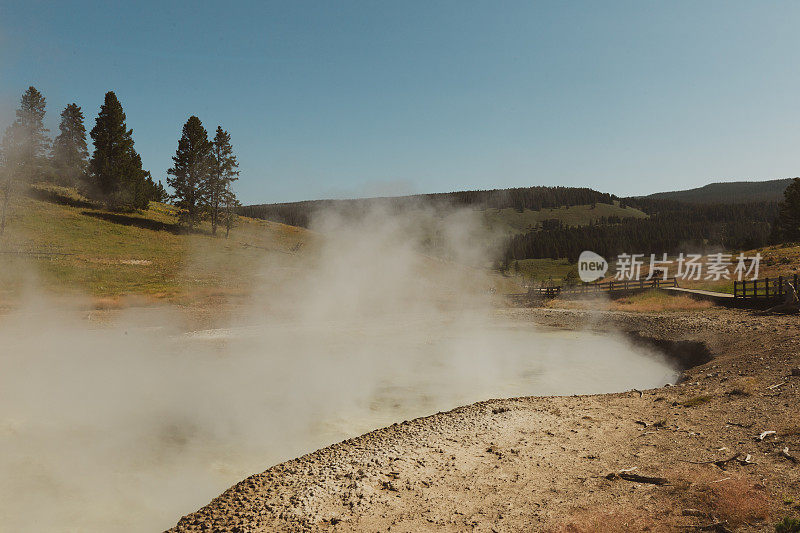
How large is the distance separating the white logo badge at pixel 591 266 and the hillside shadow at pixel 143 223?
76.1 metres

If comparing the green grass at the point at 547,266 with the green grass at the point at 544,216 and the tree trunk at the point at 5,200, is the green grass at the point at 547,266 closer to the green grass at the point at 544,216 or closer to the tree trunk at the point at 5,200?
the green grass at the point at 544,216

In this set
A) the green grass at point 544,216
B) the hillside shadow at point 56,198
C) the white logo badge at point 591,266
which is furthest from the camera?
the green grass at point 544,216

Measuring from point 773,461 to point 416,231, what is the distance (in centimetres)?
2964

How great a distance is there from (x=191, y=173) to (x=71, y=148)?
61.9 ft

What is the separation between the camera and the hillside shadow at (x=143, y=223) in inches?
1880

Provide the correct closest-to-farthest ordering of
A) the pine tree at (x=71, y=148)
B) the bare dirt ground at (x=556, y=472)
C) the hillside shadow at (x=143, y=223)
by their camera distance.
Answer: the bare dirt ground at (x=556, y=472), the hillside shadow at (x=143, y=223), the pine tree at (x=71, y=148)

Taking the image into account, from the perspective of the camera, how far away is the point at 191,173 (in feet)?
175

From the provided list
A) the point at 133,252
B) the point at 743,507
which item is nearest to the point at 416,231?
the point at 133,252

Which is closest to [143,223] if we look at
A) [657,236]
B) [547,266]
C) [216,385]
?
[216,385]

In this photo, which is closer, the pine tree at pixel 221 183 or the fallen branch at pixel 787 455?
the fallen branch at pixel 787 455

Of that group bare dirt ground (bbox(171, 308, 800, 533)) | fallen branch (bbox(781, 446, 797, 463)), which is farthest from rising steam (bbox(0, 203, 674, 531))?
fallen branch (bbox(781, 446, 797, 463))

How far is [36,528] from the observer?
596cm

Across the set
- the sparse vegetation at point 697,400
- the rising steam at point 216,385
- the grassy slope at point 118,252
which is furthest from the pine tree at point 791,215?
the sparse vegetation at point 697,400

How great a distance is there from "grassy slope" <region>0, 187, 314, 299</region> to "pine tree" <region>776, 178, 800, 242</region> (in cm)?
7506
